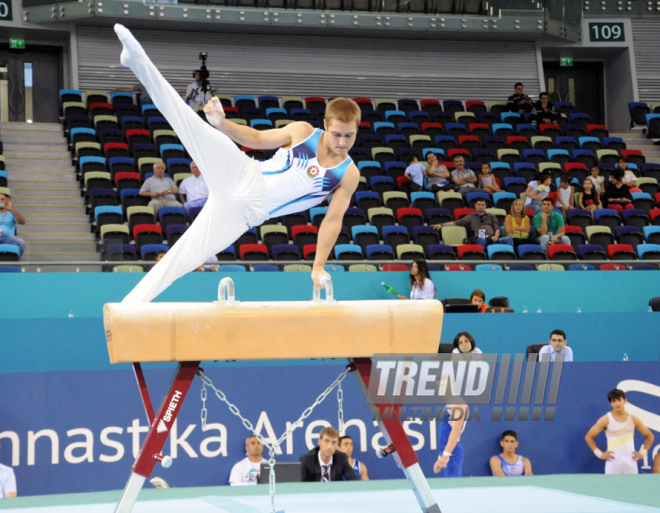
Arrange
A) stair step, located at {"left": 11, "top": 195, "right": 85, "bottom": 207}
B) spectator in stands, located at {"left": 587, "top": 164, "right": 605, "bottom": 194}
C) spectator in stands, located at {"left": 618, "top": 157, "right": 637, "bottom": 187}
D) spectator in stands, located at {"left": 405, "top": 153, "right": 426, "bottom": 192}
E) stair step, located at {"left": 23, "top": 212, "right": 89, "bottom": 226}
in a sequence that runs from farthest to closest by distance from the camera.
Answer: spectator in stands, located at {"left": 618, "top": 157, "right": 637, "bottom": 187} < spectator in stands, located at {"left": 587, "top": 164, "right": 605, "bottom": 194} < spectator in stands, located at {"left": 405, "top": 153, "right": 426, "bottom": 192} < stair step, located at {"left": 11, "top": 195, "right": 85, "bottom": 207} < stair step, located at {"left": 23, "top": 212, "right": 89, "bottom": 226}

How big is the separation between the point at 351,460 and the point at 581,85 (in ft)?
52.7

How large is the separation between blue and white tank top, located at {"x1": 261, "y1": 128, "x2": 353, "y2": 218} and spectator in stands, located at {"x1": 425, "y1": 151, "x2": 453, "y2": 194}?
29.2ft

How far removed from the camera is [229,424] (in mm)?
6340

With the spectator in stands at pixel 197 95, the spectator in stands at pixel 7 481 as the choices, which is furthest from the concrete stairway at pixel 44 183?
the spectator in stands at pixel 7 481

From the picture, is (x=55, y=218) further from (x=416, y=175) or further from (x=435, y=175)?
(x=435, y=175)

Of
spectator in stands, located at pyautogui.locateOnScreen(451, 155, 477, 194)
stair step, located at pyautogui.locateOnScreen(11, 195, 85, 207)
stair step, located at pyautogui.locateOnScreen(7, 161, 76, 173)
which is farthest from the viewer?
stair step, located at pyautogui.locateOnScreen(7, 161, 76, 173)

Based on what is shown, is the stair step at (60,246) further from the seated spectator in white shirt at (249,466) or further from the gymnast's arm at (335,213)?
the gymnast's arm at (335,213)

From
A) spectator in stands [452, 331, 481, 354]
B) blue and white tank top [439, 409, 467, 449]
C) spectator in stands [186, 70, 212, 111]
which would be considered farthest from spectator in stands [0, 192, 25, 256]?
blue and white tank top [439, 409, 467, 449]

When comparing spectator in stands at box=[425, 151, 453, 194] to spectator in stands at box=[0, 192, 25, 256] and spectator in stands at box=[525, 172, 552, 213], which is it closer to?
spectator in stands at box=[525, 172, 552, 213]

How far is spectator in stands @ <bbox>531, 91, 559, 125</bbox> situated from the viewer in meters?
15.7

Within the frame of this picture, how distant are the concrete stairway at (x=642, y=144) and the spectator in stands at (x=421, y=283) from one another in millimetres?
9819

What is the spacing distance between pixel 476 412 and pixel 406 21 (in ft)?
39.4

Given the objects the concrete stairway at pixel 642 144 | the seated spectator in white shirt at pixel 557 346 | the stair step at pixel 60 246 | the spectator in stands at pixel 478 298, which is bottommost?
the seated spectator in white shirt at pixel 557 346

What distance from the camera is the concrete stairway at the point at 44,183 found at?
11.3 m
